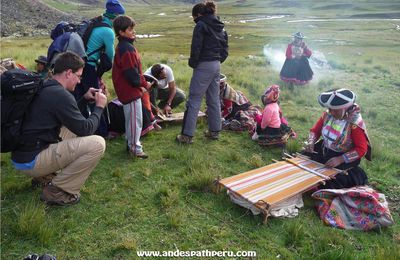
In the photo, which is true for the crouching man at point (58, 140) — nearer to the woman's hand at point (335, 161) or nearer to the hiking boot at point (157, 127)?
the hiking boot at point (157, 127)

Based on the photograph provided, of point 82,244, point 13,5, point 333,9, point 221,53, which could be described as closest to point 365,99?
point 221,53

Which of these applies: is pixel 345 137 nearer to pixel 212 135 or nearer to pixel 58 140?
pixel 212 135

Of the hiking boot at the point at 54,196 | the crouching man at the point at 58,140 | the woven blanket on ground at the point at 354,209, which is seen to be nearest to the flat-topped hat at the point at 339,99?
the woven blanket on ground at the point at 354,209

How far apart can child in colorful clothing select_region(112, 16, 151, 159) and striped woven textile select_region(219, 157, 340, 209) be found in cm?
194

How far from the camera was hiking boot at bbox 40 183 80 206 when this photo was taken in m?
4.79

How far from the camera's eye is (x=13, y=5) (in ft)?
197

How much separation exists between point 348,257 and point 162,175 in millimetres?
2985

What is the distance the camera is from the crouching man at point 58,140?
4395mm

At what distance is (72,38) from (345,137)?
15.2ft

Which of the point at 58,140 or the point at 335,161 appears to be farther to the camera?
the point at 335,161

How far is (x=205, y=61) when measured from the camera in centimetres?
706

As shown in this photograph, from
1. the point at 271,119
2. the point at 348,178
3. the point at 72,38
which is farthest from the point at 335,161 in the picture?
the point at 72,38

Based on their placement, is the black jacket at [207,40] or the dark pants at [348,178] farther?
the black jacket at [207,40]

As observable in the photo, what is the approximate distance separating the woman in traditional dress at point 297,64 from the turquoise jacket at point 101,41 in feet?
26.7
